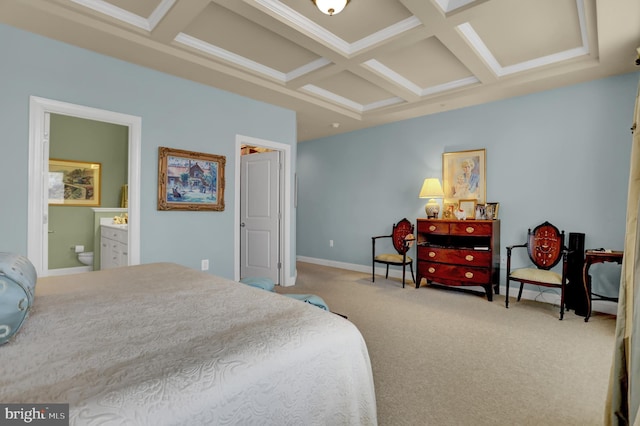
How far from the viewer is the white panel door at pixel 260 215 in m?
4.64

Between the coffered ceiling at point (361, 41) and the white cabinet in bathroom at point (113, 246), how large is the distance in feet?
6.88

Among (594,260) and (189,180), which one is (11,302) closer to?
(189,180)

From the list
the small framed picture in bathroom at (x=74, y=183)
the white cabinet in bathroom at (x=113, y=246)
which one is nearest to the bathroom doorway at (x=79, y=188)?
the small framed picture in bathroom at (x=74, y=183)

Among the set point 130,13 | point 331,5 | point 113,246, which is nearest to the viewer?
point 331,5

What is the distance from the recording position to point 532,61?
342cm

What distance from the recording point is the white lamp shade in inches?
175

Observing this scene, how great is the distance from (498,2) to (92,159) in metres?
5.99

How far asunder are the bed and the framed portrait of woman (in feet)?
12.6

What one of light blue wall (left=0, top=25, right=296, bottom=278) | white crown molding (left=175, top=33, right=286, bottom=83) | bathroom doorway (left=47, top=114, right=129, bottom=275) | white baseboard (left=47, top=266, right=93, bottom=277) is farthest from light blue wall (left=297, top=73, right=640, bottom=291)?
white baseboard (left=47, top=266, right=93, bottom=277)

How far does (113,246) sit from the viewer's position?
4.25 m

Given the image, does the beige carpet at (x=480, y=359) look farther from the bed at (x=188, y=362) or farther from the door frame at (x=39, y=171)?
the door frame at (x=39, y=171)

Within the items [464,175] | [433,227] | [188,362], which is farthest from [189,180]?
[464,175]

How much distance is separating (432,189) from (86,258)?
5.50 m

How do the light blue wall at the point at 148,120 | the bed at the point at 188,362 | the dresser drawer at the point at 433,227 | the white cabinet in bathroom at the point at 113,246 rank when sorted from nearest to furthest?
the bed at the point at 188,362 → the light blue wall at the point at 148,120 → the white cabinet in bathroom at the point at 113,246 → the dresser drawer at the point at 433,227
